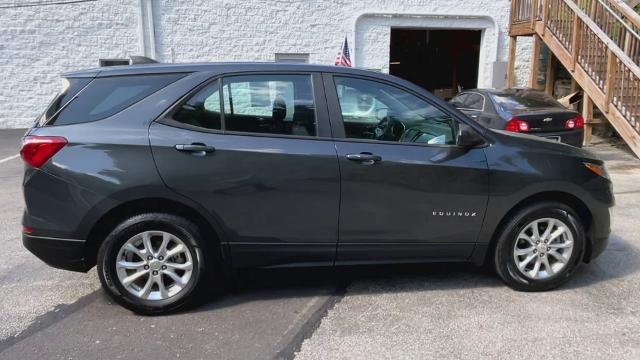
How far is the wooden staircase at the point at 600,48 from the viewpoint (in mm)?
9570

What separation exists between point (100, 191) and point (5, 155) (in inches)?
342

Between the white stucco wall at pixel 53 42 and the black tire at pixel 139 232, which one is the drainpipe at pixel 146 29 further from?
the black tire at pixel 139 232

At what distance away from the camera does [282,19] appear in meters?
14.1

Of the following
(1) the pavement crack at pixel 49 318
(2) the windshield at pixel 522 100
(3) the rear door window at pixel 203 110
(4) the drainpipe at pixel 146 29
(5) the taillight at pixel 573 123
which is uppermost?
(4) the drainpipe at pixel 146 29

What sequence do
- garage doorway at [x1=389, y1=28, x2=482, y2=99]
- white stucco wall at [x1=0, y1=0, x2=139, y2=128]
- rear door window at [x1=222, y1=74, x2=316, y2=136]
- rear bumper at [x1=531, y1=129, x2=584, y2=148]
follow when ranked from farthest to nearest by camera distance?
garage doorway at [x1=389, y1=28, x2=482, y2=99], white stucco wall at [x1=0, y1=0, x2=139, y2=128], rear bumper at [x1=531, y1=129, x2=584, y2=148], rear door window at [x1=222, y1=74, x2=316, y2=136]

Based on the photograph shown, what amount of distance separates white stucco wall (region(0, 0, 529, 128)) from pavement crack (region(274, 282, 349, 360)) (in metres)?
11.2

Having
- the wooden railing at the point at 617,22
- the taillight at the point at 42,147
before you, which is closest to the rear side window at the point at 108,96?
the taillight at the point at 42,147

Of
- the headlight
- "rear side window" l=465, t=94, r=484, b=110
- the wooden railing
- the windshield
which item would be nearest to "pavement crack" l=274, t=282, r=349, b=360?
the headlight

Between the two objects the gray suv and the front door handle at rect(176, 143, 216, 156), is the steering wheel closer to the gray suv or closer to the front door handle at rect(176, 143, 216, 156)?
the gray suv

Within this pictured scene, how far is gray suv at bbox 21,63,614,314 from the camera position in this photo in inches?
134

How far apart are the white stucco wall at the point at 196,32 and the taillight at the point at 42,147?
1108cm

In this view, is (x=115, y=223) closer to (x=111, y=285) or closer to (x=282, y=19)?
(x=111, y=285)

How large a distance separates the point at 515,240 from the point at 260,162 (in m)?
1.99

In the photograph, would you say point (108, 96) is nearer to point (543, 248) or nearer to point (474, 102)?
point (543, 248)
